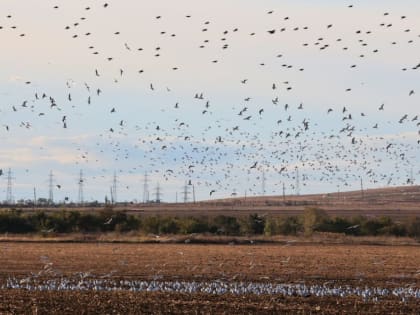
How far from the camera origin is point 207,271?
4062 cm

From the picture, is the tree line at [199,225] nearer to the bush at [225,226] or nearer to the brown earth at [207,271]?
the bush at [225,226]

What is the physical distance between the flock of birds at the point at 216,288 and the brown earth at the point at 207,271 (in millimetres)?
1171

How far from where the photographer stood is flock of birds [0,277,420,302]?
31.5m

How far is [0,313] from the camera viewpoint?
2511 cm

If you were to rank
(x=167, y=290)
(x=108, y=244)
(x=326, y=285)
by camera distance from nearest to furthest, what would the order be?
(x=167, y=290) < (x=326, y=285) < (x=108, y=244)

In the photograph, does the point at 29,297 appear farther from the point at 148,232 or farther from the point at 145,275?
the point at 148,232

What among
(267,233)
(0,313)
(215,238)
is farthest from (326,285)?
(267,233)

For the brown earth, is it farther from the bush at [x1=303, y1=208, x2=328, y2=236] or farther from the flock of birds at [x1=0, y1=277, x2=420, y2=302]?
the bush at [x1=303, y1=208, x2=328, y2=236]

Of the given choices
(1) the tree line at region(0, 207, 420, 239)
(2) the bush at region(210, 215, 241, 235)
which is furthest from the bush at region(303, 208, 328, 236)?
(2) the bush at region(210, 215, 241, 235)

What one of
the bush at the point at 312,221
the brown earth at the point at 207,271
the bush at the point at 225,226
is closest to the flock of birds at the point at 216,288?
the brown earth at the point at 207,271

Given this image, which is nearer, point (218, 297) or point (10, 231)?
point (218, 297)

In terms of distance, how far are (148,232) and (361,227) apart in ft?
59.5

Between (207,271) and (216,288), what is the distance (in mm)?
7575

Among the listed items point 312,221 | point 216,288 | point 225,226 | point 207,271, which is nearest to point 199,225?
point 225,226
